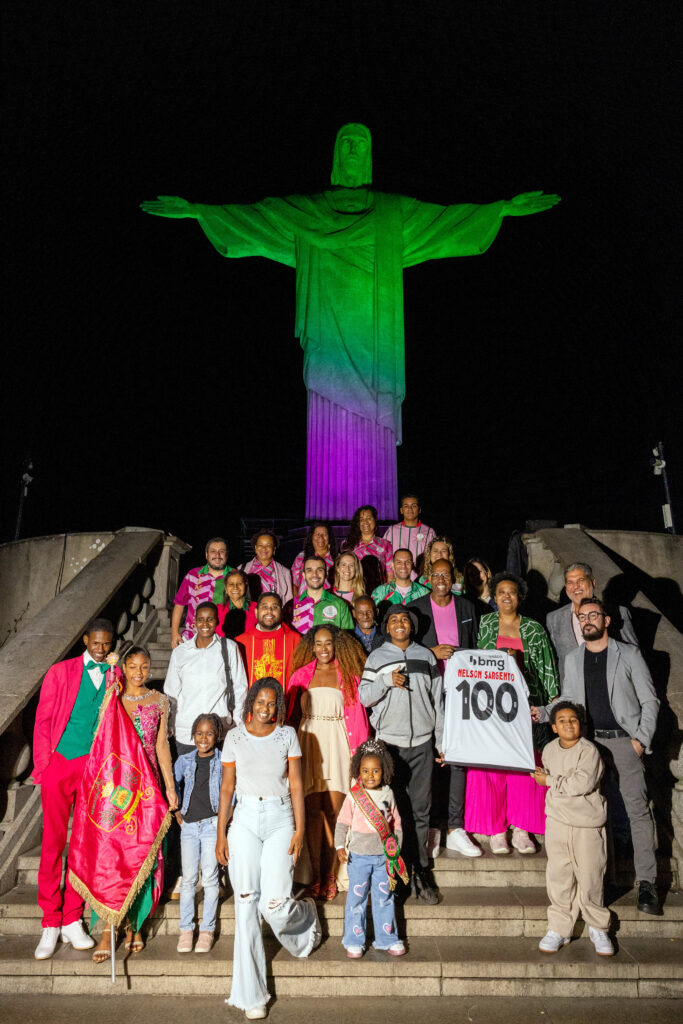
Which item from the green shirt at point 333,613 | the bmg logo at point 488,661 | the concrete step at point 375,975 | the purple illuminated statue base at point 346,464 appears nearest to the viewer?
the concrete step at point 375,975

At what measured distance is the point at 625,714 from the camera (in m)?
5.35

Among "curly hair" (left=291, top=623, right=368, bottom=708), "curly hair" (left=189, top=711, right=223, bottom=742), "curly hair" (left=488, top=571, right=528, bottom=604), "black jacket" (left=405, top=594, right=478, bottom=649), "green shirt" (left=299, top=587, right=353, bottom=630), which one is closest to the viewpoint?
"curly hair" (left=189, top=711, right=223, bottom=742)

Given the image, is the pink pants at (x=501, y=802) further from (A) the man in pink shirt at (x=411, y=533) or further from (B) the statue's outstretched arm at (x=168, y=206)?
(B) the statue's outstretched arm at (x=168, y=206)

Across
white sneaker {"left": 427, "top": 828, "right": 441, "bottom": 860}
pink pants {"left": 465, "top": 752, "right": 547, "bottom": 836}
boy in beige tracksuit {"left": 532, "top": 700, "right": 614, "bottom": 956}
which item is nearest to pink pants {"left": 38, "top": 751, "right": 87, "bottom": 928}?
white sneaker {"left": 427, "top": 828, "right": 441, "bottom": 860}

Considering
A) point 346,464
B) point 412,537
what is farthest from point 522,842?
point 346,464

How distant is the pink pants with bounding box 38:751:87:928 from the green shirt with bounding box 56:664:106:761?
0.19ft

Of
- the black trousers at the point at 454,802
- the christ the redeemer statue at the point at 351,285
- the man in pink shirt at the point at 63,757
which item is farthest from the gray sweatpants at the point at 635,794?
the christ the redeemer statue at the point at 351,285

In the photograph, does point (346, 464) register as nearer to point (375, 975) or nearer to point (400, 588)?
point (400, 588)

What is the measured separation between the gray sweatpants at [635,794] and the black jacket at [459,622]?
143cm

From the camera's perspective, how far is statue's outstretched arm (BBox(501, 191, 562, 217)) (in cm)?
1345

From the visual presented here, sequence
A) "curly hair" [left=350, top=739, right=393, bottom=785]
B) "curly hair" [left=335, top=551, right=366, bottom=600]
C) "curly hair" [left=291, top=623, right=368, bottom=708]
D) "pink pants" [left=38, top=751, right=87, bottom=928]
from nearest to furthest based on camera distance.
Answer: "pink pants" [left=38, top=751, right=87, bottom=928] < "curly hair" [left=350, top=739, right=393, bottom=785] < "curly hair" [left=291, top=623, right=368, bottom=708] < "curly hair" [left=335, top=551, right=366, bottom=600]

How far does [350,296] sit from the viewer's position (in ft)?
44.0

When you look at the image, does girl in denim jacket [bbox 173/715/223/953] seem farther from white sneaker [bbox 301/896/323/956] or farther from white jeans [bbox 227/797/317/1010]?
white sneaker [bbox 301/896/323/956]

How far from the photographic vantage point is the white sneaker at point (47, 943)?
464 cm
